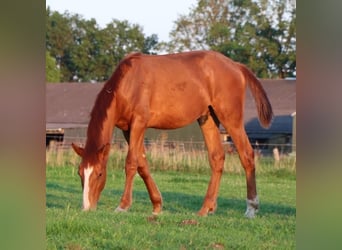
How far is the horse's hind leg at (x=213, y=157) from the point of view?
6.71 metres

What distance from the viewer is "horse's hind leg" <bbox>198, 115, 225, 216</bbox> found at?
Result: 22.0ft

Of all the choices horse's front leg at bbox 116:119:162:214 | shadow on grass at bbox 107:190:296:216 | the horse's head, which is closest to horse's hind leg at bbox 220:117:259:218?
shadow on grass at bbox 107:190:296:216

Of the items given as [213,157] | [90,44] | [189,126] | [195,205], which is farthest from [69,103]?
[213,157]

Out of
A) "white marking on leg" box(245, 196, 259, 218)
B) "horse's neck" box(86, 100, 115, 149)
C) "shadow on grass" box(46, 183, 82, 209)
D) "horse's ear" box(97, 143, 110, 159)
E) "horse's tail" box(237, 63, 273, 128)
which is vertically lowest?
"shadow on grass" box(46, 183, 82, 209)

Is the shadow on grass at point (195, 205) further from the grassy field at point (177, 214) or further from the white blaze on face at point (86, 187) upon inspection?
the white blaze on face at point (86, 187)

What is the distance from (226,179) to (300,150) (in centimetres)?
1152

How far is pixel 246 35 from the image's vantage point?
3556 centimetres

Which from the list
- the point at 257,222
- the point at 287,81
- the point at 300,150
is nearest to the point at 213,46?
the point at 287,81

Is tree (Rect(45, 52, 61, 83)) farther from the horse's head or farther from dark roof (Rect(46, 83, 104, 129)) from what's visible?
the horse's head

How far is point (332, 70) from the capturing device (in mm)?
1133

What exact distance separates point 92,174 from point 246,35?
99.2ft

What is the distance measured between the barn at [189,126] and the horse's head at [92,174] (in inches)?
615

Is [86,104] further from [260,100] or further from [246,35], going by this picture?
[260,100]

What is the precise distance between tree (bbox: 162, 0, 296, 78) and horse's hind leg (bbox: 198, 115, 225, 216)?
26.3m
